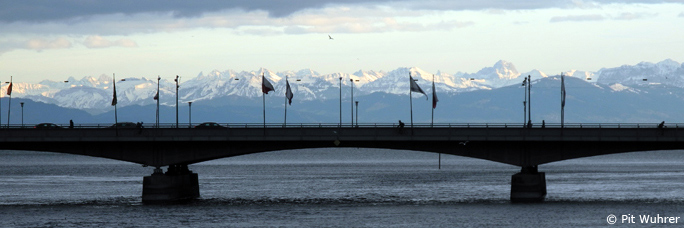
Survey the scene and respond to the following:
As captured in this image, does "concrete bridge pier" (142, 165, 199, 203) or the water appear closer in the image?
the water

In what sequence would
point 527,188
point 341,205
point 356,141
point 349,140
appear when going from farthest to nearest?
point 341,205, point 527,188, point 356,141, point 349,140

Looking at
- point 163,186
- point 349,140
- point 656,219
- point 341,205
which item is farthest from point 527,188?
point 163,186

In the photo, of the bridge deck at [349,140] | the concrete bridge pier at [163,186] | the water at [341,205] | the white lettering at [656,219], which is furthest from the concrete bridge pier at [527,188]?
the concrete bridge pier at [163,186]

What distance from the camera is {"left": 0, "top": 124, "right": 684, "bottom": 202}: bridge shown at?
3745 inches

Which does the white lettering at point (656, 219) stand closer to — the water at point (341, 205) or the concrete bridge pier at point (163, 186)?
the water at point (341, 205)

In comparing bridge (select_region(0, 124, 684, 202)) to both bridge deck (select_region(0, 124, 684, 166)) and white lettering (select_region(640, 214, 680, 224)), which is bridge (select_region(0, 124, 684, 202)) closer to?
bridge deck (select_region(0, 124, 684, 166))

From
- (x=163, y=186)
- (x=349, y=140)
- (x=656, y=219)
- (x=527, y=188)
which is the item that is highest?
(x=349, y=140)

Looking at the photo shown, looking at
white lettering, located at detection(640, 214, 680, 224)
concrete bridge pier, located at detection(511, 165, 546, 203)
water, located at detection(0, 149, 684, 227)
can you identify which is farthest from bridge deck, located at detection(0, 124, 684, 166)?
white lettering, located at detection(640, 214, 680, 224)

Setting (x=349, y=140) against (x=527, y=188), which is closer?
(x=349, y=140)

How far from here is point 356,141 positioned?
9712cm

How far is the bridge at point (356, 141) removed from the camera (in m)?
95.1

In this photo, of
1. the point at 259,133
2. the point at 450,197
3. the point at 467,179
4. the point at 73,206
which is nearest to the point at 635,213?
the point at 450,197

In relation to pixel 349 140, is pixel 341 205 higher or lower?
lower

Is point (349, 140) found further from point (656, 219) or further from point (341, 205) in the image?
point (656, 219)
